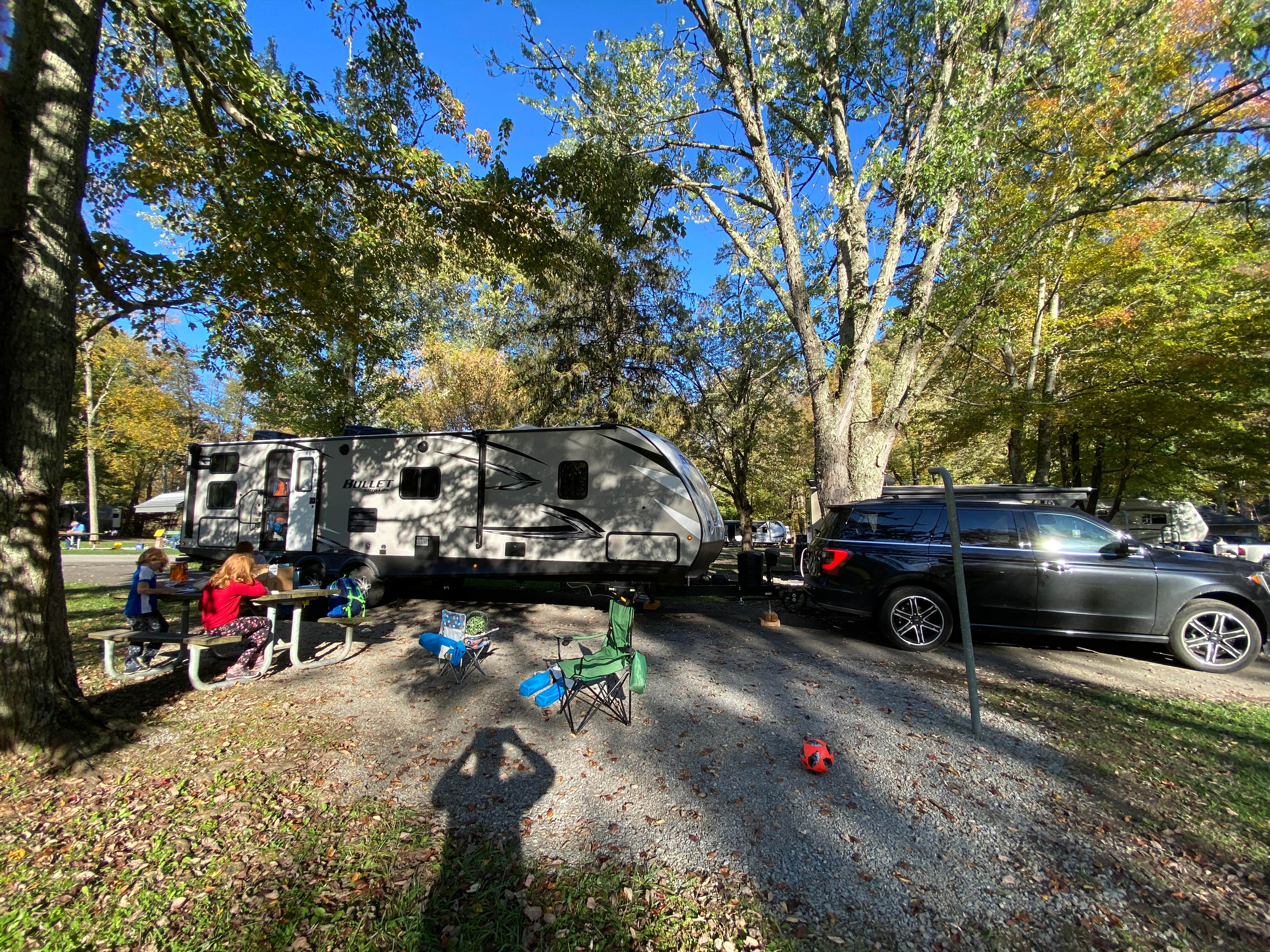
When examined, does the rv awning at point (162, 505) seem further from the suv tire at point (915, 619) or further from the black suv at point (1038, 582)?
the suv tire at point (915, 619)

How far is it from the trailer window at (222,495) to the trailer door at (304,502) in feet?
5.23

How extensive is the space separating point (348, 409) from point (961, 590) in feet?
60.0

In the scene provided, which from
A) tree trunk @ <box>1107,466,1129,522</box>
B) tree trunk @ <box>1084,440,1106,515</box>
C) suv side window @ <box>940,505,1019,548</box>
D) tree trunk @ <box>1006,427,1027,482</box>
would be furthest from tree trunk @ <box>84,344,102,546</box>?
tree trunk @ <box>1107,466,1129,522</box>

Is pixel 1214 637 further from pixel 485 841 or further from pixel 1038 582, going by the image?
pixel 485 841

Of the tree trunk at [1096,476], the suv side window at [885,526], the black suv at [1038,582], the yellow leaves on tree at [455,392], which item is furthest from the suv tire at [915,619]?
the yellow leaves on tree at [455,392]

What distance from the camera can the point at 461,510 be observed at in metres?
9.05

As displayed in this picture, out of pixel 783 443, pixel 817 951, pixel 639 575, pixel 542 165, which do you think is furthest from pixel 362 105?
pixel 783 443

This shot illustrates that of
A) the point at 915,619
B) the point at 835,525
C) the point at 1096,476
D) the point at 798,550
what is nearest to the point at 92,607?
the point at 835,525

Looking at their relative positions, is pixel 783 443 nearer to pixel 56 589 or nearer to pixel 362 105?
pixel 362 105

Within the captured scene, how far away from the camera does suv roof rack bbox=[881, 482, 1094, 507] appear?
7340 mm

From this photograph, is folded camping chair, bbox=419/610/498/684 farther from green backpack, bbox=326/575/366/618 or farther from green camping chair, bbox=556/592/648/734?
green backpack, bbox=326/575/366/618

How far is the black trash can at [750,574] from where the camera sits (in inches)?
370

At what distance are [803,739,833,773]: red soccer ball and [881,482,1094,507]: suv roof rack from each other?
4.32m

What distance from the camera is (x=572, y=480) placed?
860cm
